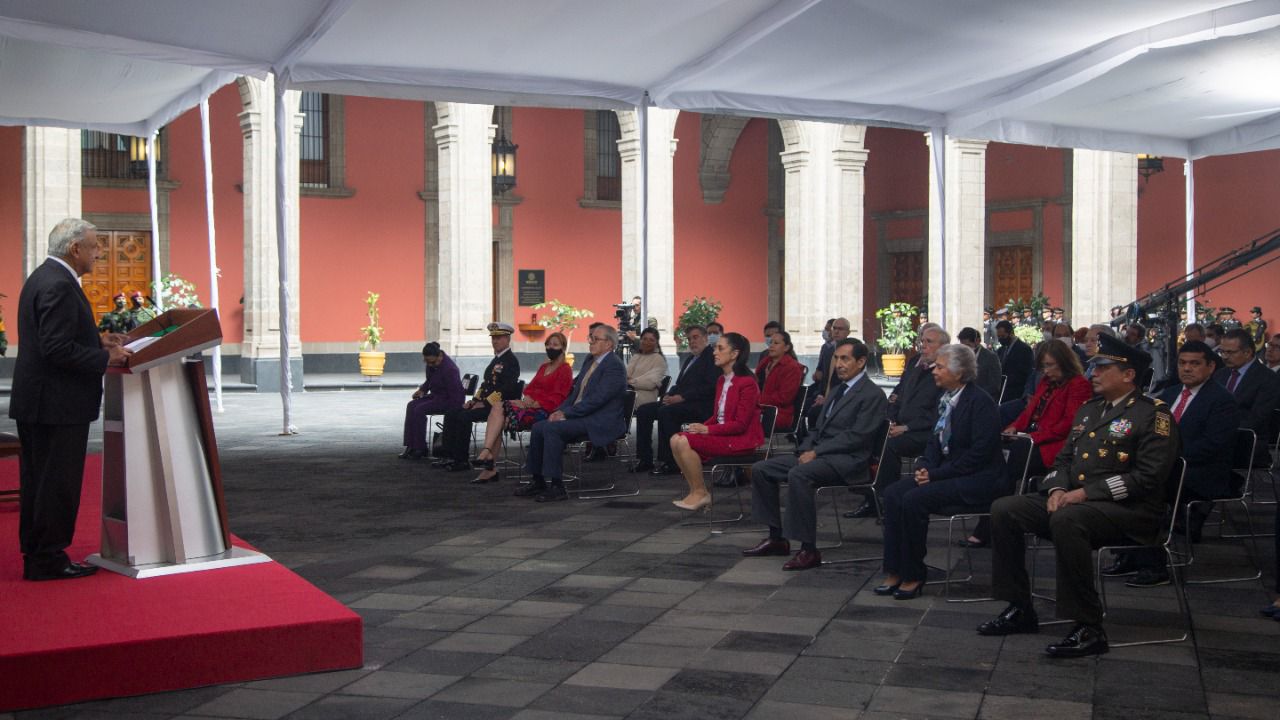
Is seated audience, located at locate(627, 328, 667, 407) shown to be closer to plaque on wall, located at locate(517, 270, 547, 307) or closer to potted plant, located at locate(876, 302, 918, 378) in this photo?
potted plant, located at locate(876, 302, 918, 378)

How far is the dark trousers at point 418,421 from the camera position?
415 inches

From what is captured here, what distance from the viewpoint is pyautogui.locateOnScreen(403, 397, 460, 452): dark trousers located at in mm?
10539

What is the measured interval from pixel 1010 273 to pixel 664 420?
57.5 ft

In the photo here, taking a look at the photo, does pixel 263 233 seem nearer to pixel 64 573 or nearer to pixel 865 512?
pixel 865 512

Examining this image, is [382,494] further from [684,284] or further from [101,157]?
[684,284]

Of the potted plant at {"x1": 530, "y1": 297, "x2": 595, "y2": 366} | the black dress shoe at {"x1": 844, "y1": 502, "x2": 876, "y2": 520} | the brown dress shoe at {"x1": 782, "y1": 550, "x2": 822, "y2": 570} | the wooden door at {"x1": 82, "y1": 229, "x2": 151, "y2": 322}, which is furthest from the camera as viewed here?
the potted plant at {"x1": 530, "y1": 297, "x2": 595, "y2": 366}

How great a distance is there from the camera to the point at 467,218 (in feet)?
64.5

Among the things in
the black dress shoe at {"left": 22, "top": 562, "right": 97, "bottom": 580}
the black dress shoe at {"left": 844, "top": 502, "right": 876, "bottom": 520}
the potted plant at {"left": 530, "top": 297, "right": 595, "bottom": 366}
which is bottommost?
the black dress shoe at {"left": 844, "top": 502, "right": 876, "bottom": 520}

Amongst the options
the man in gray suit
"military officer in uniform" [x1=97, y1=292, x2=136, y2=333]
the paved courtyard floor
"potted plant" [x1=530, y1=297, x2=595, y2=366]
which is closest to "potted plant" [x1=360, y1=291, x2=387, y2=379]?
"potted plant" [x1=530, y1=297, x2=595, y2=366]

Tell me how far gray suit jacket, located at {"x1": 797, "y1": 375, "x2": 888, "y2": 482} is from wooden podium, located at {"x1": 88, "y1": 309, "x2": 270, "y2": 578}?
292 cm

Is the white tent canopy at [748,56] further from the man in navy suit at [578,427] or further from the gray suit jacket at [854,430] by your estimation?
the gray suit jacket at [854,430]

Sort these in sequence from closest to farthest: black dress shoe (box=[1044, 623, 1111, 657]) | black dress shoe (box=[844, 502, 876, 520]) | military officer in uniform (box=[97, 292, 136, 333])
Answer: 1. black dress shoe (box=[1044, 623, 1111, 657])
2. black dress shoe (box=[844, 502, 876, 520])
3. military officer in uniform (box=[97, 292, 136, 333])

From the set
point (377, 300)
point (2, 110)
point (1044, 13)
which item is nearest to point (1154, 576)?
point (1044, 13)

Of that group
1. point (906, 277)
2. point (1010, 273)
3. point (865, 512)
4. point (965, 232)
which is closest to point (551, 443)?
point (865, 512)
